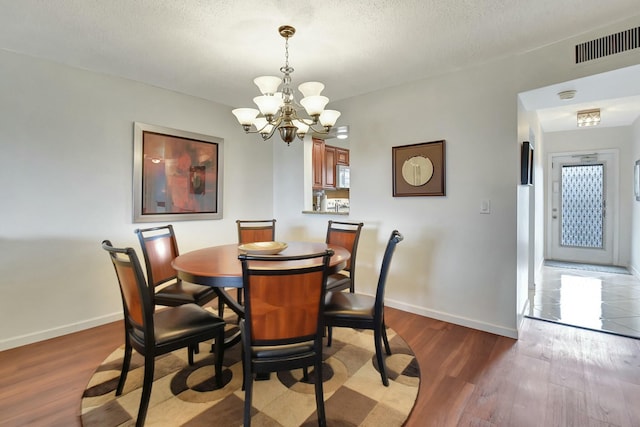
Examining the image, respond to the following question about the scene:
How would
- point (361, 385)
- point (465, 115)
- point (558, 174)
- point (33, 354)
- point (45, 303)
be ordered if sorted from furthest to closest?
1. point (558, 174)
2. point (465, 115)
3. point (45, 303)
4. point (33, 354)
5. point (361, 385)

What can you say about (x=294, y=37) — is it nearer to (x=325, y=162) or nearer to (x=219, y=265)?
(x=219, y=265)

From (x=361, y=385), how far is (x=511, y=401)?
0.86 meters

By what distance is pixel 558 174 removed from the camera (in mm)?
5527

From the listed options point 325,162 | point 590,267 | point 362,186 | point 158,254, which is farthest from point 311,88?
point 590,267

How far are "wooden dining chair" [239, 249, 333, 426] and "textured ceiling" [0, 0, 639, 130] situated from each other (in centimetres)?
161

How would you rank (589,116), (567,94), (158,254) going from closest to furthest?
(158,254) < (567,94) < (589,116)

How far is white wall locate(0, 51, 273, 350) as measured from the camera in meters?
2.42

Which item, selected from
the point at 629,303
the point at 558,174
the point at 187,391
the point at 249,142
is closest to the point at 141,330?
the point at 187,391

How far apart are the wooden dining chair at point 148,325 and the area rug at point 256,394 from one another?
13cm

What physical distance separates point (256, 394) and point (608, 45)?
3308 mm

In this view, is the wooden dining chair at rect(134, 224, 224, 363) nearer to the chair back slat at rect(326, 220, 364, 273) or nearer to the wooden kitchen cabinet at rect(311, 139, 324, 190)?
the chair back slat at rect(326, 220, 364, 273)

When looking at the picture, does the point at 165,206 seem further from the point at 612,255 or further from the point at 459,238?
the point at 612,255

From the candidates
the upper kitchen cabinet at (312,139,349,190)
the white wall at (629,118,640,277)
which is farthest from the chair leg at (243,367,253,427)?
the white wall at (629,118,640,277)

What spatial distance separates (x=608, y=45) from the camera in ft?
6.93
